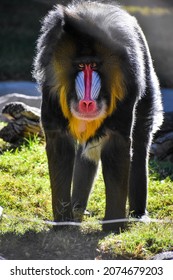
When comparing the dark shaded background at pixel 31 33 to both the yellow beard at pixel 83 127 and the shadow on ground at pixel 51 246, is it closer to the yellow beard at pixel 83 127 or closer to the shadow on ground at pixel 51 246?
the yellow beard at pixel 83 127

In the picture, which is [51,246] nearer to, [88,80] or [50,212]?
[50,212]

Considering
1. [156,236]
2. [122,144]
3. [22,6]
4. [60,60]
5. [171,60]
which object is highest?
[22,6]

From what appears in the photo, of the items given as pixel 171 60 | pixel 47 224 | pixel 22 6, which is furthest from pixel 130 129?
pixel 22 6

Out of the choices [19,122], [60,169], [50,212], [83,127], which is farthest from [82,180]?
[19,122]

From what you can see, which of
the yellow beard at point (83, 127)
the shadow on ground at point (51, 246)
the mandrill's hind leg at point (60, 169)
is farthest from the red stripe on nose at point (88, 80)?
the shadow on ground at point (51, 246)

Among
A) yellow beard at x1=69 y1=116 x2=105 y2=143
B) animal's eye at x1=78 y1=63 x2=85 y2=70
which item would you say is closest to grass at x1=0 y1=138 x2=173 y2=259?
yellow beard at x1=69 y1=116 x2=105 y2=143

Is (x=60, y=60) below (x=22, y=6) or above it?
below

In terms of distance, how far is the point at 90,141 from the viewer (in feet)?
13.4

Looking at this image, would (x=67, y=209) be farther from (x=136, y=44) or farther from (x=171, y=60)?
(x=171, y=60)

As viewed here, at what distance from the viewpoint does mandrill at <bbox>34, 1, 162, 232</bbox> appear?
3787 mm

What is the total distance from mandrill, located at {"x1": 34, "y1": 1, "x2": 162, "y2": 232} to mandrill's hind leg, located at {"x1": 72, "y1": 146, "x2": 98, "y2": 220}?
22cm

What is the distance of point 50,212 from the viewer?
14.8ft

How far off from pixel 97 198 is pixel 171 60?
5.00 meters

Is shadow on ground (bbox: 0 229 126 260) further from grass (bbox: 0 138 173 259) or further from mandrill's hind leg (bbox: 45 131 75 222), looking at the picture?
mandrill's hind leg (bbox: 45 131 75 222)
